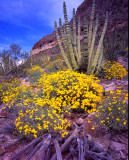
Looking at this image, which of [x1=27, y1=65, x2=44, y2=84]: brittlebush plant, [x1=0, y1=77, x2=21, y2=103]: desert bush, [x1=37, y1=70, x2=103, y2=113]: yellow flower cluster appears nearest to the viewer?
[x1=37, y1=70, x2=103, y2=113]: yellow flower cluster

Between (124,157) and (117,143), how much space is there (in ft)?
1.16

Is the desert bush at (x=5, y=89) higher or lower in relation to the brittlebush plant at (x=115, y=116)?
higher

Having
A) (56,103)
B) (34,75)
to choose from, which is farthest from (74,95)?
(34,75)

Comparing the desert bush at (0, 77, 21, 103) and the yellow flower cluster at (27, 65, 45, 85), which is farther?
the yellow flower cluster at (27, 65, 45, 85)

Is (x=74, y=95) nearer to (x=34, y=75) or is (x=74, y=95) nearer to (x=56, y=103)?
(x=56, y=103)

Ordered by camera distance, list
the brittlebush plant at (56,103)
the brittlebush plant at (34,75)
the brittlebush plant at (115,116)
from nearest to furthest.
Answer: the brittlebush plant at (115,116), the brittlebush plant at (56,103), the brittlebush plant at (34,75)

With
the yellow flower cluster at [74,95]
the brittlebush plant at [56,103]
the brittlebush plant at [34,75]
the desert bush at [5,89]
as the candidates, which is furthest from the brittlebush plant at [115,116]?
the brittlebush plant at [34,75]

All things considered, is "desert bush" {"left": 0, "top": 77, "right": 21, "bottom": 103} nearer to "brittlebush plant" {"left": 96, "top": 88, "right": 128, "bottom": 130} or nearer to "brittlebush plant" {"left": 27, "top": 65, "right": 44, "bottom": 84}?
"brittlebush plant" {"left": 27, "top": 65, "right": 44, "bottom": 84}

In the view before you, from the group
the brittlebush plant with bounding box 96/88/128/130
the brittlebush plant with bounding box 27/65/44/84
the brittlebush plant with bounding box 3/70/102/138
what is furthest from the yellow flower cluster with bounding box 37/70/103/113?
the brittlebush plant with bounding box 27/65/44/84

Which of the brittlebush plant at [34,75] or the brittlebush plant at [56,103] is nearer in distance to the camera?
the brittlebush plant at [56,103]

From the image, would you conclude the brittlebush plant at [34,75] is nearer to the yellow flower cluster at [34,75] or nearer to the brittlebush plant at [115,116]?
the yellow flower cluster at [34,75]

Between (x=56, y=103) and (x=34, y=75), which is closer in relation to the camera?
(x=56, y=103)

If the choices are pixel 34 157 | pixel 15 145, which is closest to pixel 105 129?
pixel 34 157

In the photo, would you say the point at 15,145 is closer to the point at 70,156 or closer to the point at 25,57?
the point at 70,156
